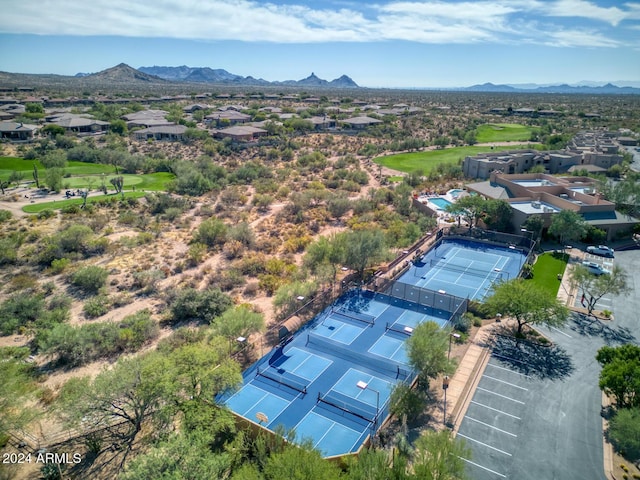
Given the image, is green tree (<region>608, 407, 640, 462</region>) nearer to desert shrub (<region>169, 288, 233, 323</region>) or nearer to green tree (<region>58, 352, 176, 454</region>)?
green tree (<region>58, 352, 176, 454</region>)

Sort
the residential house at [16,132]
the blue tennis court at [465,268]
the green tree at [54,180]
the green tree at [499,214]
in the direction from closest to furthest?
the blue tennis court at [465,268]
the green tree at [499,214]
the green tree at [54,180]
the residential house at [16,132]

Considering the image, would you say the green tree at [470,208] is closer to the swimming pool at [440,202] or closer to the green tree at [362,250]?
the swimming pool at [440,202]

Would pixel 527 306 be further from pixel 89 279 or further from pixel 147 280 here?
pixel 89 279

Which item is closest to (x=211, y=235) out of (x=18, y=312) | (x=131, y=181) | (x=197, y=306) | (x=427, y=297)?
(x=197, y=306)

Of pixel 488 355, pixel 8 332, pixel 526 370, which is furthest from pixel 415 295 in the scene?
pixel 8 332

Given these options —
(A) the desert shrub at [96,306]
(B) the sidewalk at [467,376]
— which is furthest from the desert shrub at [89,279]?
(B) the sidewalk at [467,376]

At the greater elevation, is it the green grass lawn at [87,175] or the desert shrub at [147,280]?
the green grass lawn at [87,175]
